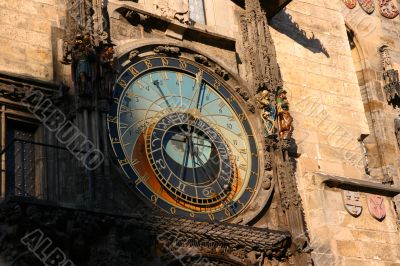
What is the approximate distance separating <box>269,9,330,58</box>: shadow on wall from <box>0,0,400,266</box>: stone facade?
22 mm

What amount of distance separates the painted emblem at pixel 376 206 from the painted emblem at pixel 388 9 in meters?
4.95

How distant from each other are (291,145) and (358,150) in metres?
1.36

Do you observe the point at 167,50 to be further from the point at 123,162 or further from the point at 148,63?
the point at 123,162

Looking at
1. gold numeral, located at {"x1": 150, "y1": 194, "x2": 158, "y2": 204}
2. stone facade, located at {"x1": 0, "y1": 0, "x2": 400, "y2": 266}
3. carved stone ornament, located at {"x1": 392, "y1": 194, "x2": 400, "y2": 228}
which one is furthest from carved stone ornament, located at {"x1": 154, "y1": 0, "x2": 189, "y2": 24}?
carved stone ornament, located at {"x1": 392, "y1": 194, "x2": 400, "y2": 228}

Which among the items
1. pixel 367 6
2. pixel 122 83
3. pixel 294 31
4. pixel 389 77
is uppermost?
pixel 367 6

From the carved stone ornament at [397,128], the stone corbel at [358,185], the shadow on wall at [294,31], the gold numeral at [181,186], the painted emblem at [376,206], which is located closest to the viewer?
the gold numeral at [181,186]

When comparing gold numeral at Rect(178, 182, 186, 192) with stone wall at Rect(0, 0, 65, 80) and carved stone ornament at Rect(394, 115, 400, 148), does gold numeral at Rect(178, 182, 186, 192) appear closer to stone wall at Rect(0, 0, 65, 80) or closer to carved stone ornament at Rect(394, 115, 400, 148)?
stone wall at Rect(0, 0, 65, 80)

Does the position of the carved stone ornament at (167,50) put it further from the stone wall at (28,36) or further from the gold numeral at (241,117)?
the stone wall at (28,36)

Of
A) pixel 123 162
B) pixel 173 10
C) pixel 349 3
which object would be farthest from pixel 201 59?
pixel 349 3

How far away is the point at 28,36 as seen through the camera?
440 inches

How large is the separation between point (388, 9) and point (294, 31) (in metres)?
3.69

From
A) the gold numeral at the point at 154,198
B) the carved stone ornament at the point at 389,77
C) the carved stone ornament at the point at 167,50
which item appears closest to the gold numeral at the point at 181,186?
the gold numeral at the point at 154,198

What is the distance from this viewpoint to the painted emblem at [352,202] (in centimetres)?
1282

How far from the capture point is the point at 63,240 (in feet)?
32.0
